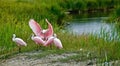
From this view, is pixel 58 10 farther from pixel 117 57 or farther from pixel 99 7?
pixel 117 57

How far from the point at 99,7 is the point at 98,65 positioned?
1532 inches

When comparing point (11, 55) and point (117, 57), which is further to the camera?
point (11, 55)

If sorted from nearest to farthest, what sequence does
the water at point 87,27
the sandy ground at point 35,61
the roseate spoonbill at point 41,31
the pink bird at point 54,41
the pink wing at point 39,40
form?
the sandy ground at point 35,61, the pink bird at point 54,41, the pink wing at point 39,40, the roseate spoonbill at point 41,31, the water at point 87,27

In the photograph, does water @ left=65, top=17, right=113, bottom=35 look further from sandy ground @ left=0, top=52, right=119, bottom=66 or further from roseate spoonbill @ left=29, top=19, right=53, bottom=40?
sandy ground @ left=0, top=52, right=119, bottom=66

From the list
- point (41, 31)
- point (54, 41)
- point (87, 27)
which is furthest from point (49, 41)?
point (87, 27)

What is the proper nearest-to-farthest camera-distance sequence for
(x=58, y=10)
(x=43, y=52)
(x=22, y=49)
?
1. (x=43, y=52)
2. (x=22, y=49)
3. (x=58, y=10)

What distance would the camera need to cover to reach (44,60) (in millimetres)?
7273

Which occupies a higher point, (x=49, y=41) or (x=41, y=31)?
(x=41, y=31)

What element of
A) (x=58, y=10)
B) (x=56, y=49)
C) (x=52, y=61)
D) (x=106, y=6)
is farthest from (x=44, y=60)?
(x=106, y=6)

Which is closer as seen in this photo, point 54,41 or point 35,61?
point 35,61

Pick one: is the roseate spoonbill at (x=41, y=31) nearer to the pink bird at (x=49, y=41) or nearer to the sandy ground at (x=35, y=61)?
the pink bird at (x=49, y=41)

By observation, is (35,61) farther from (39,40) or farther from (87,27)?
(87,27)

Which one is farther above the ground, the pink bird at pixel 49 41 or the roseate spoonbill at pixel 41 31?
the roseate spoonbill at pixel 41 31

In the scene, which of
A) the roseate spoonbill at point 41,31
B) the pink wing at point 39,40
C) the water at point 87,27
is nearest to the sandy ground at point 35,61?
the pink wing at point 39,40
